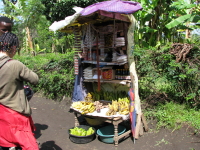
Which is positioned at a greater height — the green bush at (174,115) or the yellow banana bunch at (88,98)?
the yellow banana bunch at (88,98)

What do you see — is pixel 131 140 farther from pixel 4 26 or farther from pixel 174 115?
pixel 4 26

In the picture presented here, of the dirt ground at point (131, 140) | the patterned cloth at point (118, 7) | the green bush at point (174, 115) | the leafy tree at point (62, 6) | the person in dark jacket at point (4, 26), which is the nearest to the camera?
the person in dark jacket at point (4, 26)

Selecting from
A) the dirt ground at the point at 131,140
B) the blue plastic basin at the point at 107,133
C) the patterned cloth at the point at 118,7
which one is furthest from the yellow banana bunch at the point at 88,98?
the patterned cloth at the point at 118,7

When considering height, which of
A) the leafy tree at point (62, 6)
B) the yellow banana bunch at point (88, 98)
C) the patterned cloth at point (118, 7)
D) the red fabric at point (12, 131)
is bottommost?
the yellow banana bunch at point (88, 98)

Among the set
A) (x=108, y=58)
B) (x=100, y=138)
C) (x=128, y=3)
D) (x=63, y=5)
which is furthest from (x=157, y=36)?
(x=63, y=5)

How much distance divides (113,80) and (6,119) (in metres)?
2.84

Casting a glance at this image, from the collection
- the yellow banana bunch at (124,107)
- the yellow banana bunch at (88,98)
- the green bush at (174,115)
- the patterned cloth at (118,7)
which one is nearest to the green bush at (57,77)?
the yellow banana bunch at (88,98)

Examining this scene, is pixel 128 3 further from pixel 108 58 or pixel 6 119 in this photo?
pixel 6 119

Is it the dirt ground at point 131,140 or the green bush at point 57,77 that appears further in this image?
the green bush at point 57,77

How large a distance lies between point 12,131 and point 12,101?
1.14ft

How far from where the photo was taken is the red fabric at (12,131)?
2242 mm

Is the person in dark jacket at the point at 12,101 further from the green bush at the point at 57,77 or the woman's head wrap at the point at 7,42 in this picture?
the green bush at the point at 57,77

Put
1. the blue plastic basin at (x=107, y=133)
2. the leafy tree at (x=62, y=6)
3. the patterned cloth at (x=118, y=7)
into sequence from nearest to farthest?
the patterned cloth at (x=118, y=7) < the blue plastic basin at (x=107, y=133) < the leafy tree at (x=62, y=6)

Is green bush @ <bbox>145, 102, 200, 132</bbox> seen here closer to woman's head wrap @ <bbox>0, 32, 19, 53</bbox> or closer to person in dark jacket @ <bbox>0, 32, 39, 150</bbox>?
person in dark jacket @ <bbox>0, 32, 39, 150</bbox>
